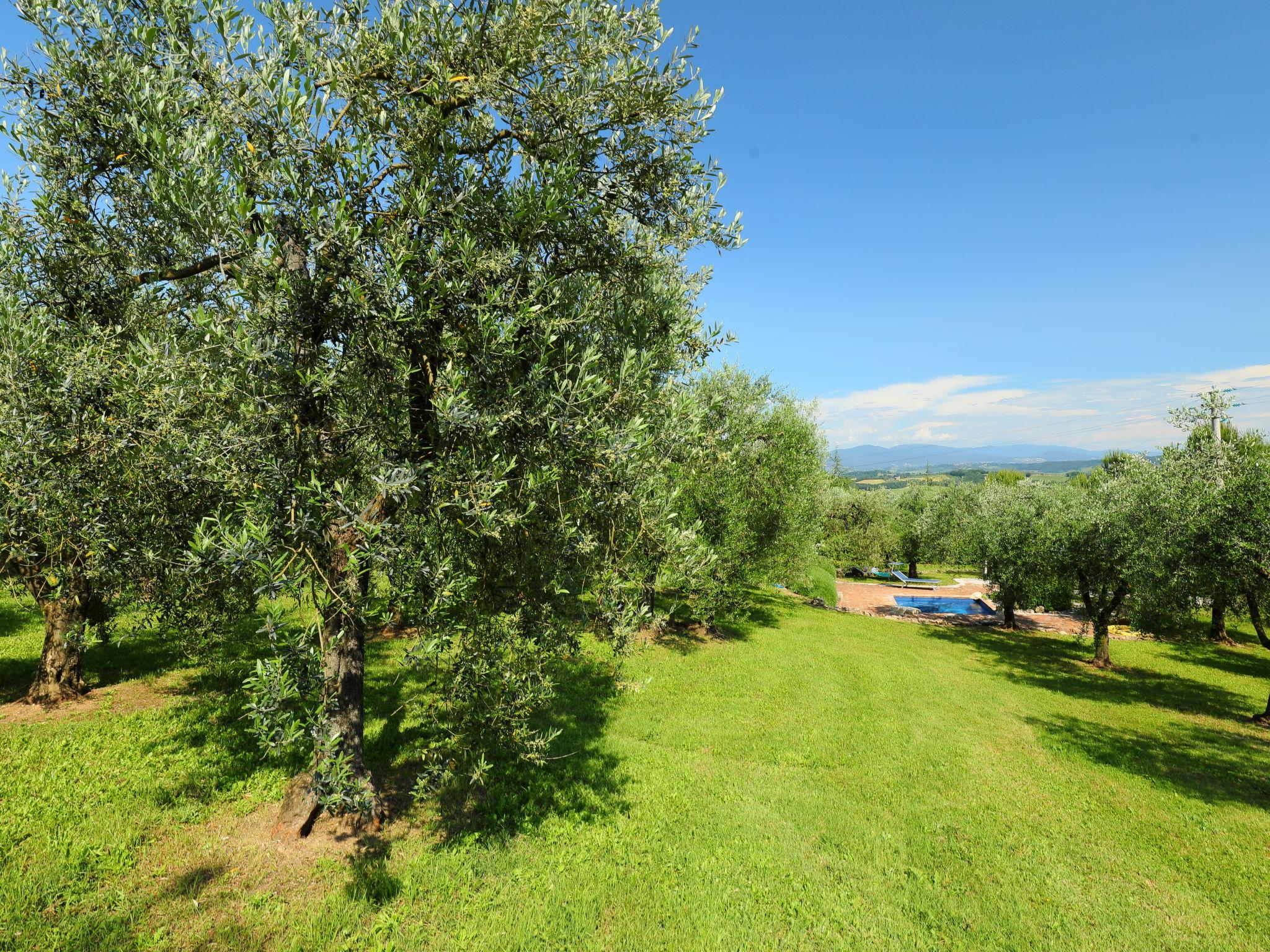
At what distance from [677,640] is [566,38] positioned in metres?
24.6

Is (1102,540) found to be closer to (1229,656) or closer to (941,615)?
(1229,656)

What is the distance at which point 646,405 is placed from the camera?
884cm

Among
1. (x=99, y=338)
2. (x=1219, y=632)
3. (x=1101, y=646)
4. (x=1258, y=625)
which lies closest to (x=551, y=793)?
(x=99, y=338)

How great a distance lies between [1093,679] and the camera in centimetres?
2891

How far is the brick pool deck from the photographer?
45656mm

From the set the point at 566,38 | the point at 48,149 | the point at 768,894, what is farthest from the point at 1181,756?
the point at 48,149

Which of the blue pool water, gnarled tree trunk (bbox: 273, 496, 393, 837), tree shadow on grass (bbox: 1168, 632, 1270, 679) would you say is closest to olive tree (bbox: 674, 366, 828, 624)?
gnarled tree trunk (bbox: 273, 496, 393, 837)

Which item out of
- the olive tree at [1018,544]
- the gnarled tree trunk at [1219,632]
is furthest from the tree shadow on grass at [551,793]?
the gnarled tree trunk at [1219,632]

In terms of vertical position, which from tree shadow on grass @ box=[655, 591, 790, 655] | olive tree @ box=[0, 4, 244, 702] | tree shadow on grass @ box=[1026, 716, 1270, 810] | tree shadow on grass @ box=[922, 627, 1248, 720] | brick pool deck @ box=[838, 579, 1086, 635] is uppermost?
olive tree @ box=[0, 4, 244, 702]

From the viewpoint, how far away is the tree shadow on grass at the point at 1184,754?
16.3 m

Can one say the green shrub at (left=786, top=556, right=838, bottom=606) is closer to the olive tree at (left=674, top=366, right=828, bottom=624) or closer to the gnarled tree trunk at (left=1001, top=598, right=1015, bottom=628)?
the gnarled tree trunk at (left=1001, top=598, right=1015, bottom=628)

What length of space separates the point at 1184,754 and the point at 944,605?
132 feet

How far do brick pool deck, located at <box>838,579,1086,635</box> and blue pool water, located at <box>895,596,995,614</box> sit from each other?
3.63ft

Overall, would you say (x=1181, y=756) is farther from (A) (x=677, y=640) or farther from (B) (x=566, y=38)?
(B) (x=566, y=38)
